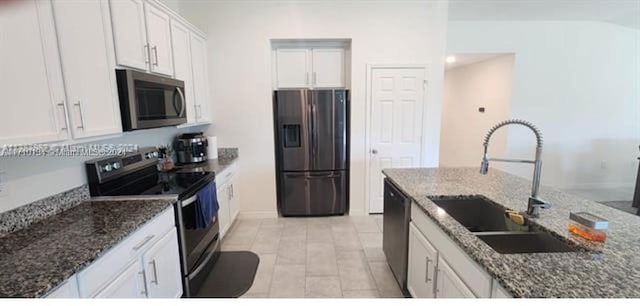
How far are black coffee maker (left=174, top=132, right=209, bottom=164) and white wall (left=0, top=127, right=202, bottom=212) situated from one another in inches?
43.4

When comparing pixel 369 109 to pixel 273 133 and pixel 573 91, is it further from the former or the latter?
pixel 573 91

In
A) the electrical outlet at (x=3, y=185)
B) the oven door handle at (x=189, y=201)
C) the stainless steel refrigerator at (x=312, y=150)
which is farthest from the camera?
the stainless steel refrigerator at (x=312, y=150)

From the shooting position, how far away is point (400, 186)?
205 centimetres

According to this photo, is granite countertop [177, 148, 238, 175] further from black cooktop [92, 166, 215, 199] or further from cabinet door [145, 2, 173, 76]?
cabinet door [145, 2, 173, 76]

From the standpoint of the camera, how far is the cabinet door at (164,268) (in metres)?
1.60

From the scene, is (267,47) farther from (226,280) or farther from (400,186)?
(226,280)

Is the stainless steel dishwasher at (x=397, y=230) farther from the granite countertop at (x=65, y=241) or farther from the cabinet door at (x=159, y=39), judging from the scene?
the cabinet door at (x=159, y=39)

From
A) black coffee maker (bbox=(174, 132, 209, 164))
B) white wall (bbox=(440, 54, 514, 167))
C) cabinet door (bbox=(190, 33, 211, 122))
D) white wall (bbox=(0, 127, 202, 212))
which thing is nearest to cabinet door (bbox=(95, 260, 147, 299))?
white wall (bbox=(0, 127, 202, 212))

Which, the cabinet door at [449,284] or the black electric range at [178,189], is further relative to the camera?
the black electric range at [178,189]

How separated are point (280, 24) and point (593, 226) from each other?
10.8 ft

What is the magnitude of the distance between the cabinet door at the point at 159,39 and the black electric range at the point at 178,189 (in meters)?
0.75

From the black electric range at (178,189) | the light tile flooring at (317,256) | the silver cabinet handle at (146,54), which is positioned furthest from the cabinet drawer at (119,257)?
the silver cabinet handle at (146,54)

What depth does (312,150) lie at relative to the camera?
3492 millimetres

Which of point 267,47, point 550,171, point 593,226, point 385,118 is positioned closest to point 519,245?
point 593,226
